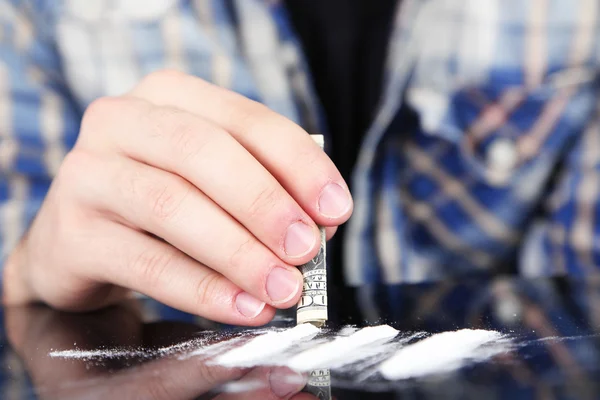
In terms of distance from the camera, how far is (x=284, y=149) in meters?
0.73

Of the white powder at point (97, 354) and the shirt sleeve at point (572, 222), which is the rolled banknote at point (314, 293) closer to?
the white powder at point (97, 354)

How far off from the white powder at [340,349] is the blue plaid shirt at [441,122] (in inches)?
34.7

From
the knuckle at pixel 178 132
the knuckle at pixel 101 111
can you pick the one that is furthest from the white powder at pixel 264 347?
the knuckle at pixel 101 111

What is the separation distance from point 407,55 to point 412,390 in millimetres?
1226

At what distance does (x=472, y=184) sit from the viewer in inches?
60.6

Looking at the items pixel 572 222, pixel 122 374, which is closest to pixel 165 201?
pixel 122 374

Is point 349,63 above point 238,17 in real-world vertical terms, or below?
below

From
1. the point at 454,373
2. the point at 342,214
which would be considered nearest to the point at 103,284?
the point at 342,214

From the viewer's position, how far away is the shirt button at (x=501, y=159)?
5.00ft

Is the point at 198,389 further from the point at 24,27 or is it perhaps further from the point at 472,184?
the point at 24,27

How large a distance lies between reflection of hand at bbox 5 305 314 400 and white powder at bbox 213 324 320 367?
0.08 feet

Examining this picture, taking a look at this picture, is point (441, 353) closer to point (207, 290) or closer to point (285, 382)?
point (285, 382)

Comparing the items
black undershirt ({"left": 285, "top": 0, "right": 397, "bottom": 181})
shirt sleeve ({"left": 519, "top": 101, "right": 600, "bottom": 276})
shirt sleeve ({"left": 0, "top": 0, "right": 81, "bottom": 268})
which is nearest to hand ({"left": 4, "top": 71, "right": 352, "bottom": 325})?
shirt sleeve ({"left": 0, "top": 0, "right": 81, "bottom": 268})

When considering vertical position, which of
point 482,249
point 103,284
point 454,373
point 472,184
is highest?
point 454,373
